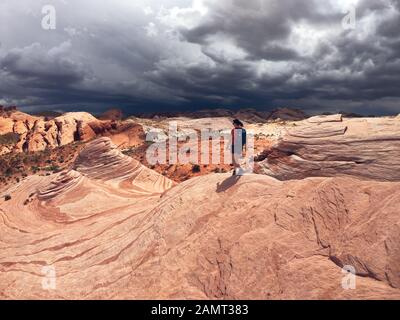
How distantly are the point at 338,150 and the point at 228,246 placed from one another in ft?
19.9

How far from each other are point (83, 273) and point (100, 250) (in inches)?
44.7

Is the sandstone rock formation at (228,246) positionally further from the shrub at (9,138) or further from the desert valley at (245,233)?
the shrub at (9,138)

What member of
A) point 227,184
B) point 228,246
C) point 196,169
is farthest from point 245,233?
point 196,169

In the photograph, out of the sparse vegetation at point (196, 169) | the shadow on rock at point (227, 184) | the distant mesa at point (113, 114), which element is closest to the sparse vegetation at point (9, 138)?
the distant mesa at point (113, 114)

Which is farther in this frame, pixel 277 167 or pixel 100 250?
pixel 277 167

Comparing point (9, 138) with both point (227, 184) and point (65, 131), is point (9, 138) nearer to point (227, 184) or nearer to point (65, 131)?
point (65, 131)

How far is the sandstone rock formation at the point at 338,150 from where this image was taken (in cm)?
1349

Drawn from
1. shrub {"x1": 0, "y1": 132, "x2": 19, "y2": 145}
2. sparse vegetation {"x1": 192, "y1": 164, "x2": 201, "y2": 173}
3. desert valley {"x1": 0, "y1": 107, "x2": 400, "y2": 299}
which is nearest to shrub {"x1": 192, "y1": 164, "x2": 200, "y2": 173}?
sparse vegetation {"x1": 192, "y1": 164, "x2": 201, "y2": 173}

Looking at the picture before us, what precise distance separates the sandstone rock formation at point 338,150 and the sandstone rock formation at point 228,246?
199 cm

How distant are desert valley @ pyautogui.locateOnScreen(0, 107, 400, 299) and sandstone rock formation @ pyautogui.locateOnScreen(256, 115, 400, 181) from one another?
0.04 meters

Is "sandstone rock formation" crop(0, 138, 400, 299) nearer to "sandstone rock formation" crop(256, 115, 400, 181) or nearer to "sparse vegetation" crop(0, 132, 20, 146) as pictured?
"sandstone rock formation" crop(256, 115, 400, 181)
